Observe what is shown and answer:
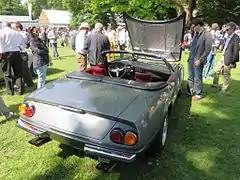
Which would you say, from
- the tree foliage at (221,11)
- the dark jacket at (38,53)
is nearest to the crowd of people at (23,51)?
the dark jacket at (38,53)

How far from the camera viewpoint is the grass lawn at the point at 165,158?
10.4ft

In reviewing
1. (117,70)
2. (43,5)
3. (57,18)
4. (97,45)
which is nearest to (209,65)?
(97,45)

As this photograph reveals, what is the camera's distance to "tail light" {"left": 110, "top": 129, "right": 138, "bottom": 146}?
2646 millimetres

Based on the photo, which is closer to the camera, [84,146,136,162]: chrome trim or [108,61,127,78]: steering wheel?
[84,146,136,162]: chrome trim

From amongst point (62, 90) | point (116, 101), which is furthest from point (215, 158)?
point (62, 90)

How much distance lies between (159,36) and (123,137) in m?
4.12

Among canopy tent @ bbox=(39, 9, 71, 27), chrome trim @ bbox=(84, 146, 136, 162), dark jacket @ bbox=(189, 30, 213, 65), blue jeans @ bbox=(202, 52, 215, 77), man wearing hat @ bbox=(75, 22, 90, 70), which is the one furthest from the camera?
canopy tent @ bbox=(39, 9, 71, 27)

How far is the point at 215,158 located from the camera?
3.66 m

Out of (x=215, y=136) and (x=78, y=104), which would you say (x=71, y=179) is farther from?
(x=215, y=136)

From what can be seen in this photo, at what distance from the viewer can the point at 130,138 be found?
2646 millimetres

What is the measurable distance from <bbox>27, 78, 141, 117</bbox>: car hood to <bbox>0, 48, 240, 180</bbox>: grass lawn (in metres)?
0.89

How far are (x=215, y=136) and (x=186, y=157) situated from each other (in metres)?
1.04

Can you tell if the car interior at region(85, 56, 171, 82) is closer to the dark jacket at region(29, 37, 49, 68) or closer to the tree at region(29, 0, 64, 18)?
the dark jacket at region(29, 37, 49, 68)

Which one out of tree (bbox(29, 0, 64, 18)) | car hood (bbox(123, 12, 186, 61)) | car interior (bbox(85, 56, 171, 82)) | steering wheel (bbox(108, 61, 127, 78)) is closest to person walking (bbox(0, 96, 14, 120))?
car interior (bbox(85, 56, 171, 82))
